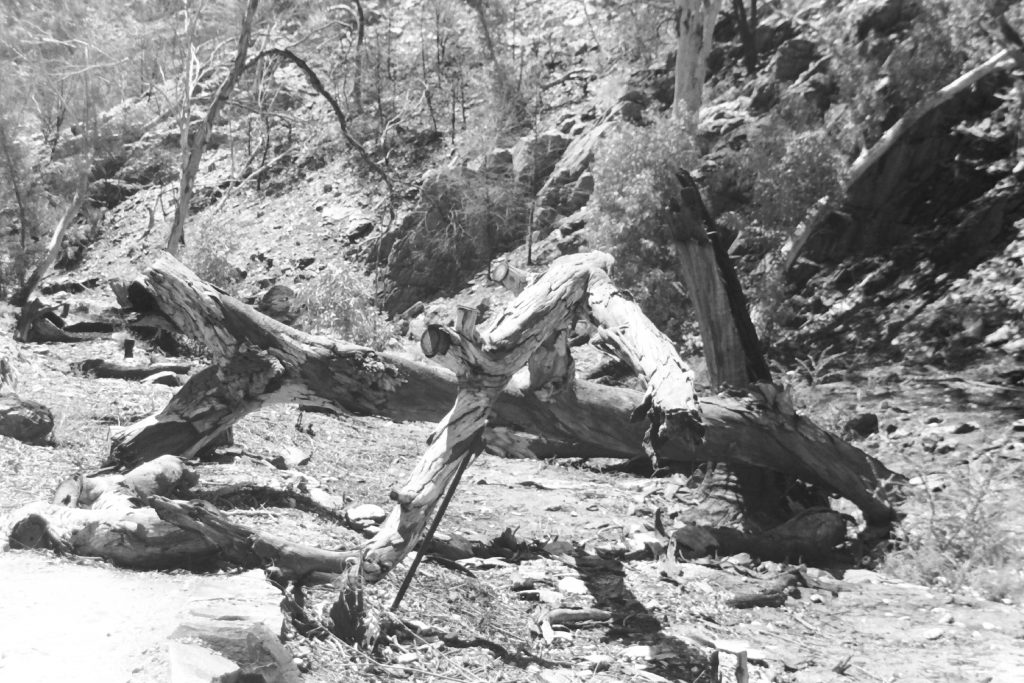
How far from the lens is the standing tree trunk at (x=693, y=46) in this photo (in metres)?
16.9

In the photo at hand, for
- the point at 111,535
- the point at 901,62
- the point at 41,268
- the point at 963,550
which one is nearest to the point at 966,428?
the point at 963,550

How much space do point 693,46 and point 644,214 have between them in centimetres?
420

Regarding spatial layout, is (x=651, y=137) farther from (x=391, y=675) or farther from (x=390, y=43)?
(x=390, y=43)

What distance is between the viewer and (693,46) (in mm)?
17047

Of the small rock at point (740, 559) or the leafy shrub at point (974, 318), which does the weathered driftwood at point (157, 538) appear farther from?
the leafy shrub at point (974, 318)

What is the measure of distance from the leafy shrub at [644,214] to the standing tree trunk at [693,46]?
1.87m

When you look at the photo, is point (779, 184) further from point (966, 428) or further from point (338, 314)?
point (338, 314)

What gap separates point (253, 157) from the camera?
28484 millimetres

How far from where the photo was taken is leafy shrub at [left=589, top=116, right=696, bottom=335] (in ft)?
47.8

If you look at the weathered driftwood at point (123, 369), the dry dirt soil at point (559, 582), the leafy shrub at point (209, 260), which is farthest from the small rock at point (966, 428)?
the leafy shrub at point (209, 260)

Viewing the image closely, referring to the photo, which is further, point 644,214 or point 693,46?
point 693,46

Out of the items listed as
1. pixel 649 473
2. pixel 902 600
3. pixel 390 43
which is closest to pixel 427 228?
pixel 390 43

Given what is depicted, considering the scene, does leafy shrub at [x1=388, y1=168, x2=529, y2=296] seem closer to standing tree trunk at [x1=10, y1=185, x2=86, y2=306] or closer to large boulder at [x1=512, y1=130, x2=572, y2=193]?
large boulder at [x1=512, y1=130, x2=572, y2=193]

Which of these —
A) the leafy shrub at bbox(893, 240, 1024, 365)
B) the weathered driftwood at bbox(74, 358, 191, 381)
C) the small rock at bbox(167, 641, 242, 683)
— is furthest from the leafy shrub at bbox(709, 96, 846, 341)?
the small rock at bbox(167, 641, 242, 683)
